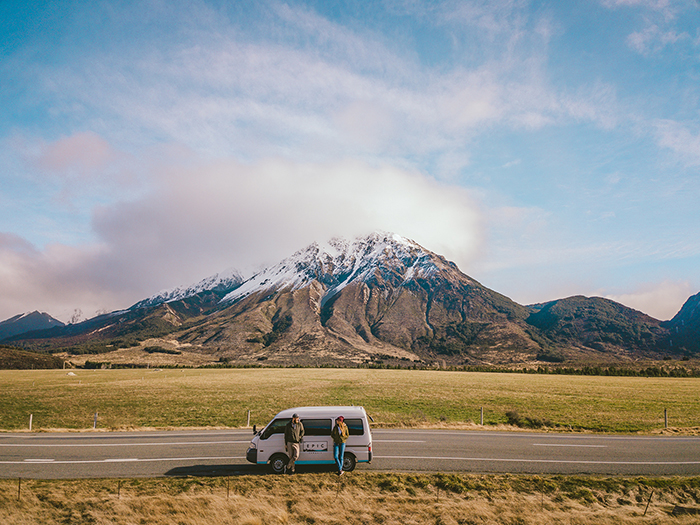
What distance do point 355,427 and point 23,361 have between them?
210 m

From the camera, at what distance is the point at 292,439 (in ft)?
56.1

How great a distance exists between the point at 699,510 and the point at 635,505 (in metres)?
1.94

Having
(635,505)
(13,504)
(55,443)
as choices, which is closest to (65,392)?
(55,443)

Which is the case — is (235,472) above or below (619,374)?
above

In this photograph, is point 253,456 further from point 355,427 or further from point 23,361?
point 23,361

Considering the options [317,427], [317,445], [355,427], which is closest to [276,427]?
[317,427]

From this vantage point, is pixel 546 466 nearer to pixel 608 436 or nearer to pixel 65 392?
pixel 608 436

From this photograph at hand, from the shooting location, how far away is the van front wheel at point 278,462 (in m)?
17.6

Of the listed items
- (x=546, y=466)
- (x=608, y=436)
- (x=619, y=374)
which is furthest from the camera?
(x=619, y=374)

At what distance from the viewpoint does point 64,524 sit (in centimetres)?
1275

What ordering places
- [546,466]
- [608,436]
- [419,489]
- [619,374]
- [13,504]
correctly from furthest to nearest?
[619,374] → [608,436] → [546,466] → [419,489] → [13,504]

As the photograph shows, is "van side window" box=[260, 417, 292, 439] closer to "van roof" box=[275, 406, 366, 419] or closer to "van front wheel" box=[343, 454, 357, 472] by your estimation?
"van roof" box=[275, 406, 366, 419]

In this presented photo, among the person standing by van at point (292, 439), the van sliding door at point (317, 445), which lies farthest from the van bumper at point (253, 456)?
the van sliding door at point (317, 445)

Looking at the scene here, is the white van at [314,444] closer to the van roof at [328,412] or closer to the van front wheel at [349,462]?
the van front wheel at [349,462]
